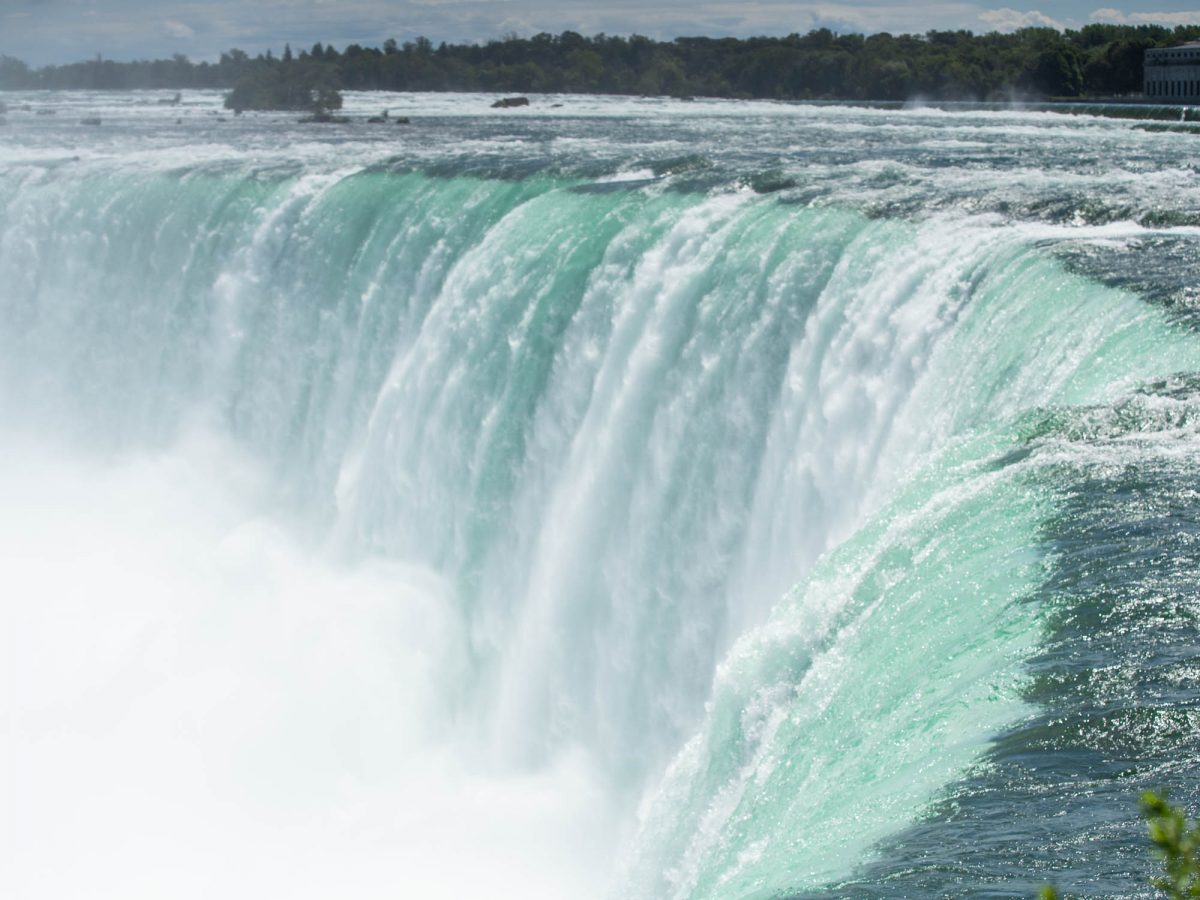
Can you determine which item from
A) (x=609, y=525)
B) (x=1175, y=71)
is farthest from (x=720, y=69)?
(x=609, y=525)

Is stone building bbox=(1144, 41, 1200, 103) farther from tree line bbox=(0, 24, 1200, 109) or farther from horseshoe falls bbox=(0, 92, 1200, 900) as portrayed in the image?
horseshoe falls bbox=(0, 92, 1200, 900)

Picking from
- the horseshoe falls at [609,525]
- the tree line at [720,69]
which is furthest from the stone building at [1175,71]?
the horseshoe falls at [609,525]

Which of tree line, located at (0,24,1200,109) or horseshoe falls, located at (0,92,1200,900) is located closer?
horseshoe falls, located at (0,92,1200,900)

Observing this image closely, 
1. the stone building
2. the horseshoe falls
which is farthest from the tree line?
the horseshoe falls

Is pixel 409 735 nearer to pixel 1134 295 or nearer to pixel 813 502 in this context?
pixel 813 502

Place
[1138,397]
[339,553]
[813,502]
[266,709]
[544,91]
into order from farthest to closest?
[544,91] → [339,553] → [266,709] → [813,502] → [1138,397]

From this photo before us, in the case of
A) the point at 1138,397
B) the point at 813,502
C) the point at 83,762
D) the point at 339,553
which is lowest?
the point at 83,762

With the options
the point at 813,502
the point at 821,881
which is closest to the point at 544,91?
the point at 813,502

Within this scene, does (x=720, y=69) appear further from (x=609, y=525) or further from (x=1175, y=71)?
(x=609, y=525)
